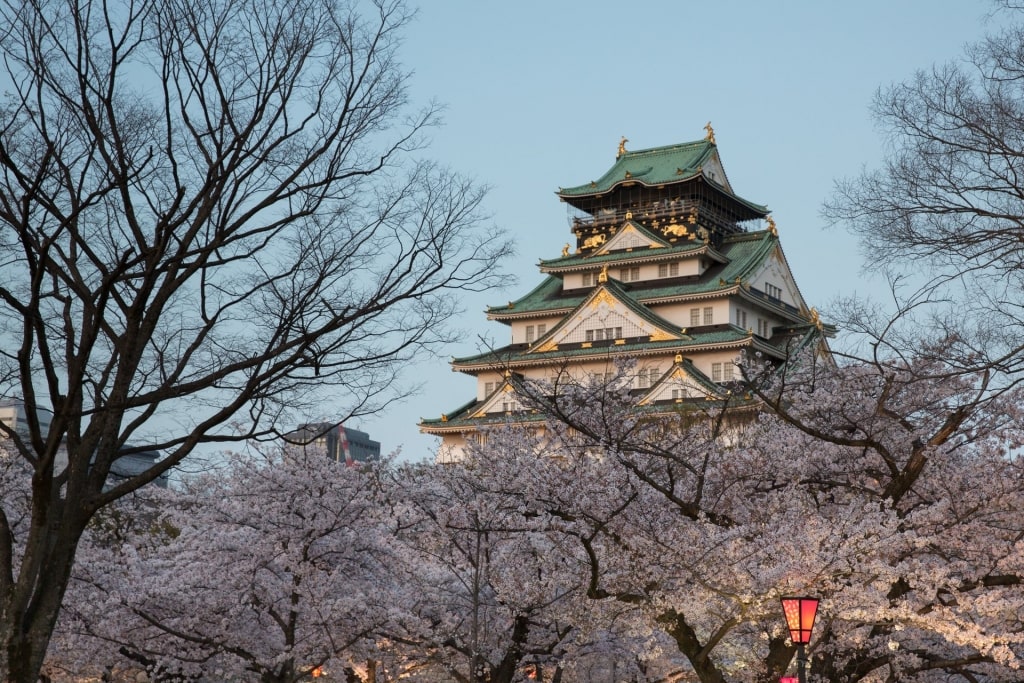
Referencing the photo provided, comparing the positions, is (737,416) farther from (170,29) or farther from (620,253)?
(170,29)

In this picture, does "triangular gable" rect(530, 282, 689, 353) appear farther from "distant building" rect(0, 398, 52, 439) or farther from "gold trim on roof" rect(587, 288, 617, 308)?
"distant building" rect(0, 398, 52, 439)

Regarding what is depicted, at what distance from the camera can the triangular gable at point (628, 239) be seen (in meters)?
59.3

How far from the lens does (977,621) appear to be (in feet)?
54.3

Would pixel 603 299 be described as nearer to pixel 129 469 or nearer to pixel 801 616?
pixel 129 469

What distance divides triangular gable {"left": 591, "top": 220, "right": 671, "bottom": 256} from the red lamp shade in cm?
4618

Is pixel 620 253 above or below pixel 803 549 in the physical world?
above

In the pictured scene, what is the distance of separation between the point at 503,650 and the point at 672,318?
35.9 meters

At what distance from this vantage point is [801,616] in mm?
13469

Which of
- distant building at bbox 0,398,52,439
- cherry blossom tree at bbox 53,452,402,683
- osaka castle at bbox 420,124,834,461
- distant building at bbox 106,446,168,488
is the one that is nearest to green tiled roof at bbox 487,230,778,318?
osaka castle at bbox 420,124,834,461

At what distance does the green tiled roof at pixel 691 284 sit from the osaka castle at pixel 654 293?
0.07 m

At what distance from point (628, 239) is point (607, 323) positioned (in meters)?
6.04

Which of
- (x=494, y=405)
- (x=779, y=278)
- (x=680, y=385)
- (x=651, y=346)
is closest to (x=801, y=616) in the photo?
(x=680, y=385)

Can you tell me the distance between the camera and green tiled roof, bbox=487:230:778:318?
184ft

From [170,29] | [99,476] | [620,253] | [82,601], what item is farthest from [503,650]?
[620,253]
